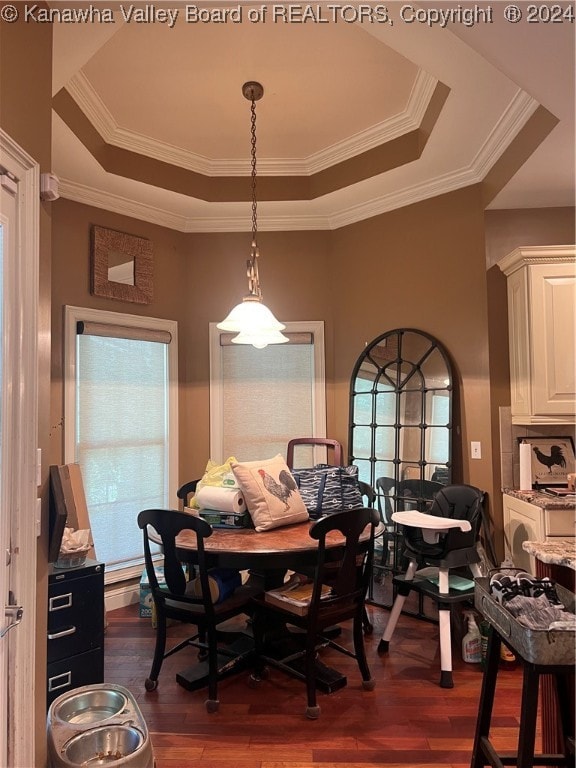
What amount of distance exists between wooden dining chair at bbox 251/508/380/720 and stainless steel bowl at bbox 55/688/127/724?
867mm

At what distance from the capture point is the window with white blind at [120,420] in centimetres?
366

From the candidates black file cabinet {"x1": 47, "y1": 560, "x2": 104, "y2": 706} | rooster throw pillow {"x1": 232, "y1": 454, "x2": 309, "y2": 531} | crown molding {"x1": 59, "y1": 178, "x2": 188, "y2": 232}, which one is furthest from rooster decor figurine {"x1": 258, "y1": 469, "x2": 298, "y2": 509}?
crown molding {"x1": 59, "y1": 178, "x2": 188, "y2": 232}

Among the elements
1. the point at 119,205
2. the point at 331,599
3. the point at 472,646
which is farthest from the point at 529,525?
the point at 119,205

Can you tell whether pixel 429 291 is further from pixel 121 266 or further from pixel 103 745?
pixel 103 745

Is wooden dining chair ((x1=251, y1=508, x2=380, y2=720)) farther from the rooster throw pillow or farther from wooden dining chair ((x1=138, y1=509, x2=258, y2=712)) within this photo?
the rooster throw pillow

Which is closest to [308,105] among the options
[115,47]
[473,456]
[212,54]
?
[212,54]

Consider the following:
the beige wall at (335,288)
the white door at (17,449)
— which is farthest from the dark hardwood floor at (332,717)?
the beige wall at (335,288)

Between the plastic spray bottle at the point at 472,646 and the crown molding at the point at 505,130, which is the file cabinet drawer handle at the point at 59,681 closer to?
the plastic spray bottle at the point at 472,646

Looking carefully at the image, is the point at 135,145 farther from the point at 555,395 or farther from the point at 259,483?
the point at 555,395

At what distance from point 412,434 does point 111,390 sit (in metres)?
2.21

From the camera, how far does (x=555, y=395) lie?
3.12 meters

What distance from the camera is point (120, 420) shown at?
3889 mm

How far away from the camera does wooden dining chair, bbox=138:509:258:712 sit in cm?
246

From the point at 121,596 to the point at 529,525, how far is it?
9.22 ft
